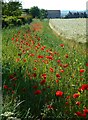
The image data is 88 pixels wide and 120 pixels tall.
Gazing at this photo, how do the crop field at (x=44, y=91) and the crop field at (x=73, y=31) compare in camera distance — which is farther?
the crop field at (x=73, y=31)

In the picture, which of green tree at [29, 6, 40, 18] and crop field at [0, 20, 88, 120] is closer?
crop field at [0, 20, 88, 120]

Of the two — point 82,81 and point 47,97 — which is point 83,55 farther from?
point 47,97

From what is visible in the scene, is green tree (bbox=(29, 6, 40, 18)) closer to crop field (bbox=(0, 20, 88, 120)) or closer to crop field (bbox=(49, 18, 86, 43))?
crop field (bbox=(49, 18, 86, 43))

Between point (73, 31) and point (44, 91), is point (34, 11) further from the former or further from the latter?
point (44, 91)

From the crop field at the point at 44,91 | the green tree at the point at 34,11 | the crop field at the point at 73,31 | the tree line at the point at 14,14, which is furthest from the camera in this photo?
the green tree at the point at 34,11

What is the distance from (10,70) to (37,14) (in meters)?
62.9

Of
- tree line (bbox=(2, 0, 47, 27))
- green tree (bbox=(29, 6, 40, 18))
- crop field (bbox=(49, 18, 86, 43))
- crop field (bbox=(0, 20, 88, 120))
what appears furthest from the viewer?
green tree (bbox=(29, 6, 40, 18))

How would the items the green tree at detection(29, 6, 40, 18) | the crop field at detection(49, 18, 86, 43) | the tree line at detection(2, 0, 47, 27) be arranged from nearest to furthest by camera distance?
1. the crop field at detection(49, 18, 86, 43)
2. the tree line at detection(2, 0, 47, 27)
3. the green tree at detection(29, 6, 40, 18)

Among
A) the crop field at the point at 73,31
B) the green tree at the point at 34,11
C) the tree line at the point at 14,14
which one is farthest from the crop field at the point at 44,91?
the green tree at the point at 34,11

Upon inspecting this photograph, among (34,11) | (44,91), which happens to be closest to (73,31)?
(44,91)

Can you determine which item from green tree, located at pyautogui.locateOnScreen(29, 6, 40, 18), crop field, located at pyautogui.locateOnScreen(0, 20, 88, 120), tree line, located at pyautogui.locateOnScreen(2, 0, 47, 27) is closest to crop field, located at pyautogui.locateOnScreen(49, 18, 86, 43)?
tree line, located at pyautogui.locateOnScreen(2, 0, 47, 27)

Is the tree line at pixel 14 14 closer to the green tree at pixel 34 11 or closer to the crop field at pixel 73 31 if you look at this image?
the green tree at pixel 34 11

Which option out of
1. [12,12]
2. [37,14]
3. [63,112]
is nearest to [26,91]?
[63,112]

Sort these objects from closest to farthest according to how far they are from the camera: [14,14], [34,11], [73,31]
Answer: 1. [73,31]
2. [14,14]
3. [34,11]
